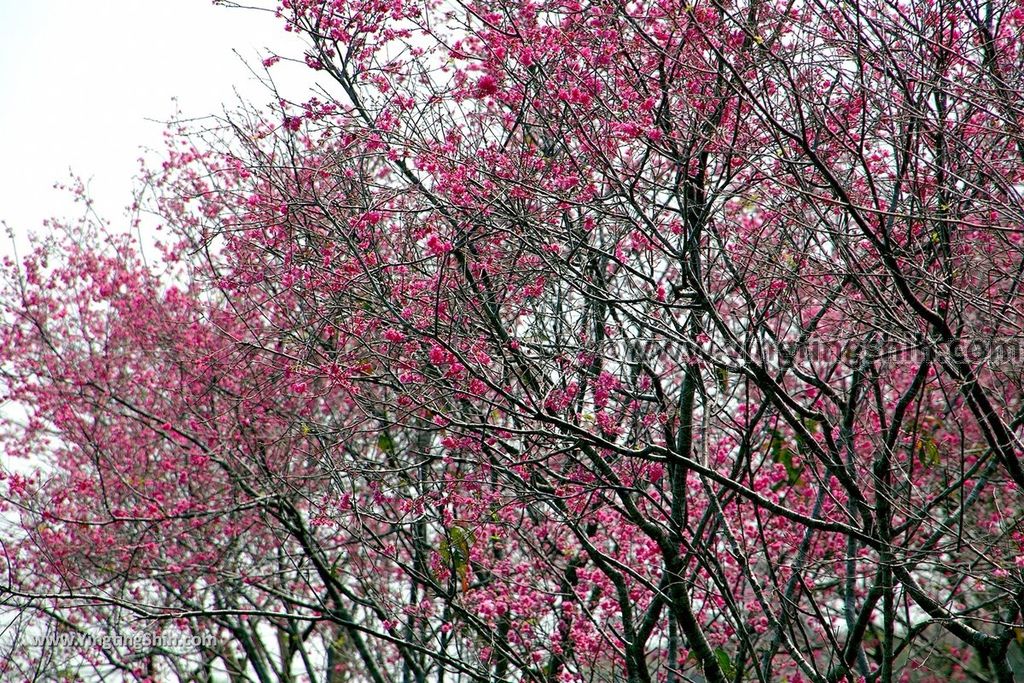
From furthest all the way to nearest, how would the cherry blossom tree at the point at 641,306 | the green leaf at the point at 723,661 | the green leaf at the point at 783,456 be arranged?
the green leaf at the point at 783,456, the green leaf at the point at 723,661, the cherry blossom tree at the point at 641,306

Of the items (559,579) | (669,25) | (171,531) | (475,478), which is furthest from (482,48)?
(171,531)

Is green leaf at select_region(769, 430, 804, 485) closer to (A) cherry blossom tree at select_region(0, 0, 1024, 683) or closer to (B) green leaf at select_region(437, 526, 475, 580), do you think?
(A) cherry blossom tree at select_region(0, 0, 1024, 683)

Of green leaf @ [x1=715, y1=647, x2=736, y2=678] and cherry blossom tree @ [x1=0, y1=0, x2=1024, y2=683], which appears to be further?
green leaf @ [x1=715, y1=647, x2=736, y2=678]

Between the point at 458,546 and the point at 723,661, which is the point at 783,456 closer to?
the point at 723,661

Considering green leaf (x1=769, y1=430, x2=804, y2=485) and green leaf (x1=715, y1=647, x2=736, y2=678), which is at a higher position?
green leaf (x1=769, y1=430, x2=804, y2=485)

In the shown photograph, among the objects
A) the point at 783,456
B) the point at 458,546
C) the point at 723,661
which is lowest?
the point at 723,661

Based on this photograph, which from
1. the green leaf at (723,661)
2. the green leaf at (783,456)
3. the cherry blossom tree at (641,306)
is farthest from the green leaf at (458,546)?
the green leaf at (783,456)

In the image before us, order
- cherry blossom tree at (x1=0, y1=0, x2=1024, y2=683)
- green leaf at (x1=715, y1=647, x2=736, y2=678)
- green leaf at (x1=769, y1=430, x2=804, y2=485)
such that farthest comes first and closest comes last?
green leaf at (x1=769, y1=430, x2=804, y2=485) → green leaf at (x1=715, y1=647, x2=736, y2=678) → cherry blossom tree at (x1=0, y1=0, x2=1024, y2=683)

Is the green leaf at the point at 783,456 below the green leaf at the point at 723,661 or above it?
above

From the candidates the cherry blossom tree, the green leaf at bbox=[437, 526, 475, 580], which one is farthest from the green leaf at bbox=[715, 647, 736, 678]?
the green leaf at bbox=[437, 526, 475, 580]

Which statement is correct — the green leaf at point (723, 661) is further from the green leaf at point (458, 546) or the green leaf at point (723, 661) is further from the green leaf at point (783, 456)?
the green leaf at point (458, 546)

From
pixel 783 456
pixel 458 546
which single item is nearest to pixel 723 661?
pixel 783 456

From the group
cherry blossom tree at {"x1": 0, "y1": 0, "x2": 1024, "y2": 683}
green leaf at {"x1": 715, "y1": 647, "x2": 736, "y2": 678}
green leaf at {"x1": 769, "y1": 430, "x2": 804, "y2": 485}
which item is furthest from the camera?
green leaf at {"x1": 769, "y1": 430, "x2": 804, "y2": 485}

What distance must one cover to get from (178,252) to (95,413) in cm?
204
